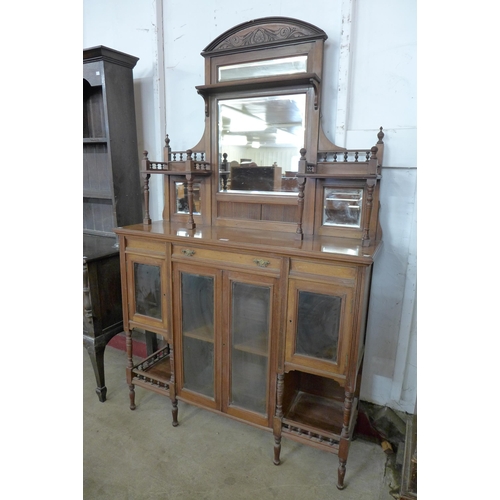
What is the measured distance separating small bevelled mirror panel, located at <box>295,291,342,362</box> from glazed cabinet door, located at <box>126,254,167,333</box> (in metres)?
0.86

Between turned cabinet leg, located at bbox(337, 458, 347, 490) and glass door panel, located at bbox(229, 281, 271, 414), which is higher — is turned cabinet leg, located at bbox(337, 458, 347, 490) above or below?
below

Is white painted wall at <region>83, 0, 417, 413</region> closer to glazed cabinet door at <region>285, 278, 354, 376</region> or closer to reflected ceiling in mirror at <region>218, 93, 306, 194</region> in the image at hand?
reflected ceiling in mirror at <region>218, 93, 306, 194</region>

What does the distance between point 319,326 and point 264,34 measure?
1661 mm

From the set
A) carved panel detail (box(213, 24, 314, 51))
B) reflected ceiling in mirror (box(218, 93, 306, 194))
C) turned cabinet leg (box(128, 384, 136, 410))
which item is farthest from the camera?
turned cabinet leg (box(128, 384, 136, 410))

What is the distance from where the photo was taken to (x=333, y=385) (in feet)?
7.07

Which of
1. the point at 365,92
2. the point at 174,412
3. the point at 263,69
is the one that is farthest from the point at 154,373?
the point at 365,92

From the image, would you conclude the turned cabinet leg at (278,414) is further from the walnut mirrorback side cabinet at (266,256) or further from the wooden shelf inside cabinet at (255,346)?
the wooden shelf inside cabinet at (255,346)

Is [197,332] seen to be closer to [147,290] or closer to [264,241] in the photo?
[147,290]

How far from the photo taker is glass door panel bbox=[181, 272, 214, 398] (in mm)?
1972

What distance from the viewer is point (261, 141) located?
2.08 metres

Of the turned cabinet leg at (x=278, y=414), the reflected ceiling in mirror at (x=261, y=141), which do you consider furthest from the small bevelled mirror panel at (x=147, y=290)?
the turned cabinet leg at (x=278, y=414)

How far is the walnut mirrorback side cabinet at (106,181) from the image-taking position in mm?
2275

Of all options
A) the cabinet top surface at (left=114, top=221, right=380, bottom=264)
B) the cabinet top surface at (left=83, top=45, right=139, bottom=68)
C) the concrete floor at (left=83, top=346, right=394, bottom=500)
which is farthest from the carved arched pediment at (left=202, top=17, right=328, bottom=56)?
the concrete floor at (left=83, top=346, right=394, bottom=500)

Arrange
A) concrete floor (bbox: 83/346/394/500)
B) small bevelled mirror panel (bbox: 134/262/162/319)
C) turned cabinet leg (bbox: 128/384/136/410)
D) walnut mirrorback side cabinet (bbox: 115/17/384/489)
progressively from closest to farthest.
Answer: walnut mirrorback side cabinet (bbox: 115/17/384/489) → concrete floor (bbox: 83/346/394/500) → small bevelled mirror panel (bbox: 134/262/162/319) → turned cabinet leg (bbox: 128/384/136/410)
